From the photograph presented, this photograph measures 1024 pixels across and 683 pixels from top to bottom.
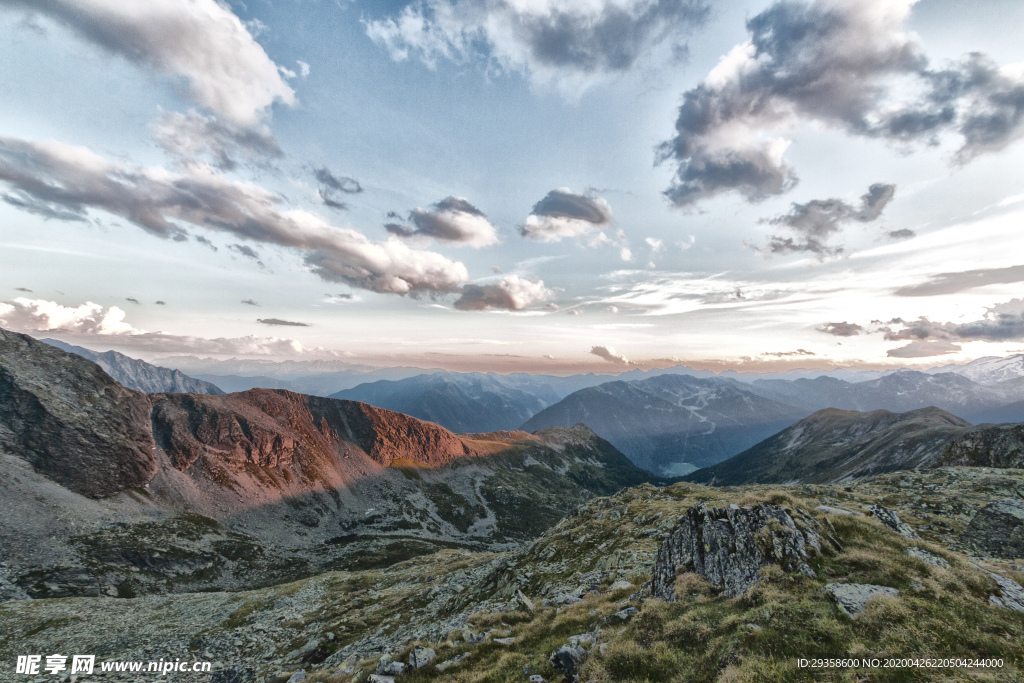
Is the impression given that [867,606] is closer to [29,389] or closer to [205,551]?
[205,551]

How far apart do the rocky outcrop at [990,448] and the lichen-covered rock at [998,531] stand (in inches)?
5130

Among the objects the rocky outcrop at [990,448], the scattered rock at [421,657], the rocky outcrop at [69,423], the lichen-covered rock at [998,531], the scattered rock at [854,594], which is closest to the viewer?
the scattered rock at [854,594]

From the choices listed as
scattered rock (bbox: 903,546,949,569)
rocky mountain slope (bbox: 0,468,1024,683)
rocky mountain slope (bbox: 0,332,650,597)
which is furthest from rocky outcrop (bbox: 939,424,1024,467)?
rocky mountain slope (bbox: 0,332,650,597)

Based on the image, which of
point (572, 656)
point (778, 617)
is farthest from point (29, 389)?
point (778, 617)

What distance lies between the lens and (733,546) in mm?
20812

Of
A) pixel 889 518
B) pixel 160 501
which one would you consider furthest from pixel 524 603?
pixel 160 501

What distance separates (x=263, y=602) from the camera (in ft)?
179

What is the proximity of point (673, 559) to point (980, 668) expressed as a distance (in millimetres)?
13929

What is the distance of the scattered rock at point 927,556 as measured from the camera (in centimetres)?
1691

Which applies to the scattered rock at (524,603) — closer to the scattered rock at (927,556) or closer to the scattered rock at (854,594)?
the scattered rock at (854,594)

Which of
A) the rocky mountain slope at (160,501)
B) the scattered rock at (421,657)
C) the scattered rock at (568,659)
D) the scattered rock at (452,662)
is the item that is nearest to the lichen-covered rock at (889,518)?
the scattered rock at (568,659)

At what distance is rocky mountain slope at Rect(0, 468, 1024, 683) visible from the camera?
12672 millimetres

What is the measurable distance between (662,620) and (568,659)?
495 centimetres

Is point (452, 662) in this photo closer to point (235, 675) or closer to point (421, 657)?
point (421, 657)
